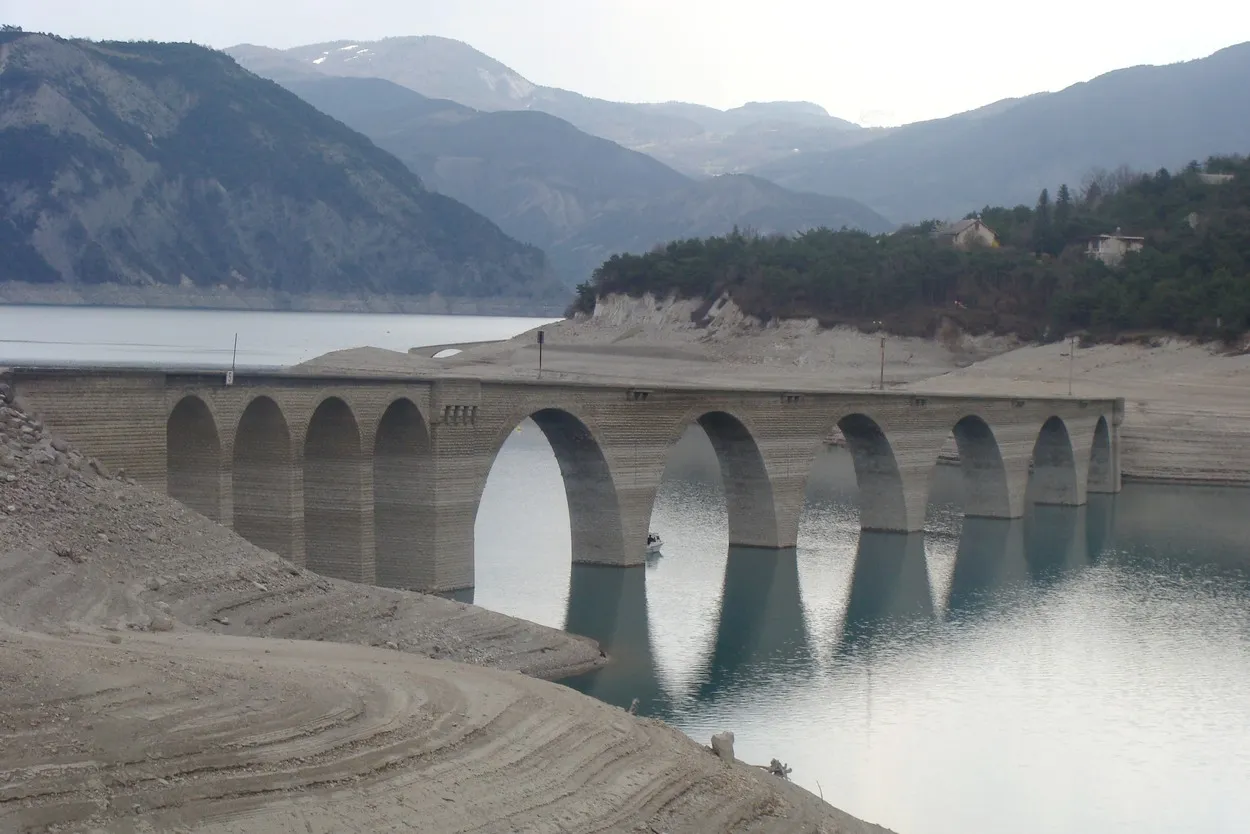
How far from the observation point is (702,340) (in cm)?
9338

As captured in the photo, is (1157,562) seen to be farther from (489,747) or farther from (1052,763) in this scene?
(489,747)

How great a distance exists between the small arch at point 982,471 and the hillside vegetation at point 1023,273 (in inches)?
1039

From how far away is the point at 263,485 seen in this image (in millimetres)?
30438

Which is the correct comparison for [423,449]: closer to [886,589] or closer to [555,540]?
[555,540]

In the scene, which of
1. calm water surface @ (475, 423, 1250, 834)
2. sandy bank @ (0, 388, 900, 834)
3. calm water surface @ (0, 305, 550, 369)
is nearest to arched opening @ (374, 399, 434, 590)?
calm water surface @ (475, 423, 1250, 834)

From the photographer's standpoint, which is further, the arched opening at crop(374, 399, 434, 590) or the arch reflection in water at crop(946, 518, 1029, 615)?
the arch reflection in water at crop(946, 518, 1029, 615)

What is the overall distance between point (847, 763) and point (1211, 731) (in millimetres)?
6292

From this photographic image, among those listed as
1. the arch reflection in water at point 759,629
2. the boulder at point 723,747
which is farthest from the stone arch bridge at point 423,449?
the boulder at point 723,747

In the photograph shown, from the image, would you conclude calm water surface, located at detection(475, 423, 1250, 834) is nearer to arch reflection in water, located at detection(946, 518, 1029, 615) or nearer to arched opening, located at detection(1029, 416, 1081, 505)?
arch reflection in water, located at detection(946, 518, 1029, 615)

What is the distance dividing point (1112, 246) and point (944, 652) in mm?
66528

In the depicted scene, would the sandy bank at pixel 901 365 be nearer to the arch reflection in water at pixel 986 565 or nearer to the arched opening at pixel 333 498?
the arch reflection in water at pixel 986 565

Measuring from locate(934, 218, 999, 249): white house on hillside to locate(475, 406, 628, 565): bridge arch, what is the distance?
69082 mm

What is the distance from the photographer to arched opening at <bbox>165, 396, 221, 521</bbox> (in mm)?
28297

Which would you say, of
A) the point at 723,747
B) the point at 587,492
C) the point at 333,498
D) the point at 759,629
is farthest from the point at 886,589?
the point at 723,747
